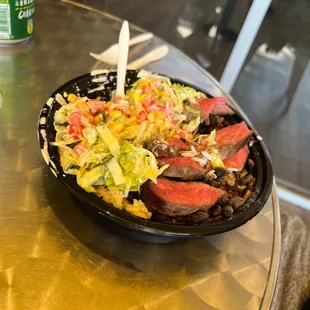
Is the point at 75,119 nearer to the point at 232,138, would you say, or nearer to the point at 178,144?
the point at 178,144

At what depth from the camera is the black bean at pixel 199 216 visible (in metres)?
0.71

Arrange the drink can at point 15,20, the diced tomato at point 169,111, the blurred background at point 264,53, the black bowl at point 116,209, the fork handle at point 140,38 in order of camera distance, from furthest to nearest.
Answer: the blurred background at point 264,53 → the fork handle at point 140,38 → the drink can at point 15,20 → the diced tomato at point 169,111 → the black bowl at point 116,209

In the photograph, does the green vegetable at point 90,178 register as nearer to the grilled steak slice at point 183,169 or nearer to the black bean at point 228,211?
the grilled steak slice at point 183,169

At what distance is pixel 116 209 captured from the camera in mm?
661

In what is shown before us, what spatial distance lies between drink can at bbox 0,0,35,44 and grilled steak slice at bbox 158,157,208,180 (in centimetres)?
56

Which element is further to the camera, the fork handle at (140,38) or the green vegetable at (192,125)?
the fork handle at (140,38)

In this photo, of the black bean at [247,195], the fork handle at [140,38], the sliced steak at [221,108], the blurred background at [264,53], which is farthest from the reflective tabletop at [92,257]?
the blurred background at [264,53]

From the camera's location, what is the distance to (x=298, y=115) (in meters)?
2.31

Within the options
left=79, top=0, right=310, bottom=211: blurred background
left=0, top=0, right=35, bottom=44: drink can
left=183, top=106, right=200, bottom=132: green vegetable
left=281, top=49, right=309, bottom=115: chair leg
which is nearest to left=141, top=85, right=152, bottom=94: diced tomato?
left=183, top=106, right=200, bottom=132: green vegetable

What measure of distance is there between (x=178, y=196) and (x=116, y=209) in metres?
0.11

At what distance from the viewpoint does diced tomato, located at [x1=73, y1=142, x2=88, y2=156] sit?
0.74 meters

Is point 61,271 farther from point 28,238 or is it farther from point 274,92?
point 274,92

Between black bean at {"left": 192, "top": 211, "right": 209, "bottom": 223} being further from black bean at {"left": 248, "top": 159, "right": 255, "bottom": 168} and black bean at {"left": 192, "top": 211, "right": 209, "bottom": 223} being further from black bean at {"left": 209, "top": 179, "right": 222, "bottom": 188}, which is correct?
black bean at {"left": 248, "top": 159, "right": 255, "bottom": 168}

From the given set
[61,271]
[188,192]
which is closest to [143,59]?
[188,192]
